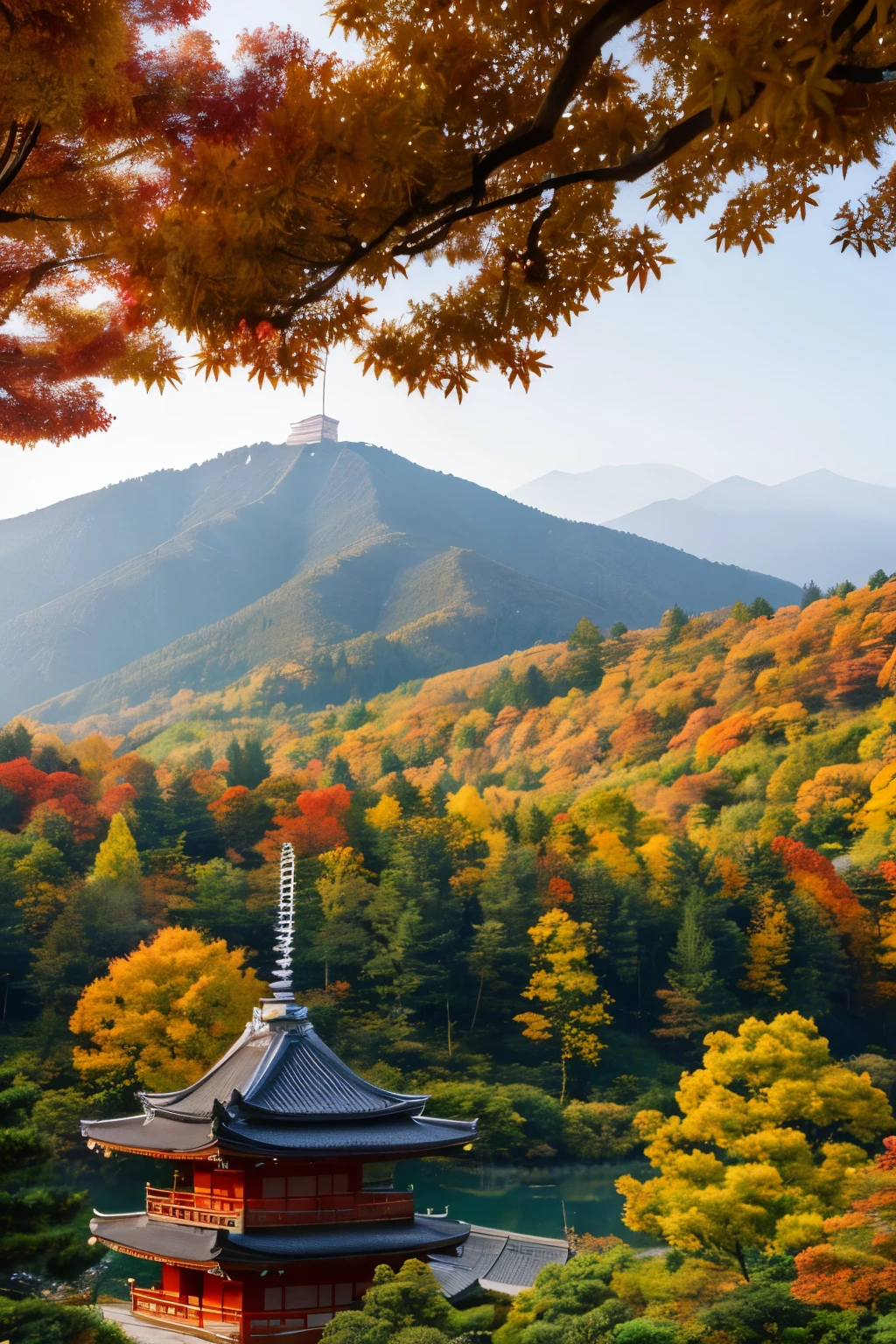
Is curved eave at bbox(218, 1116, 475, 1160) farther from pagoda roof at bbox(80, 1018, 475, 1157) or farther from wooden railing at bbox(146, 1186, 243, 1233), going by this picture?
wooden railing at bbox(146, 1186, 243, 1233)

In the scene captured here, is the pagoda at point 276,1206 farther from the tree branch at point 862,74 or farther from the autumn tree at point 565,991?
the autumn tree at point 565,991

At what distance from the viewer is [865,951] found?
15.1m

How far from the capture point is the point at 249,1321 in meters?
6.82

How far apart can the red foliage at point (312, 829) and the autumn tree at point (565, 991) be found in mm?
3432

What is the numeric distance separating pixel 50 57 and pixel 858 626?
18.9 m

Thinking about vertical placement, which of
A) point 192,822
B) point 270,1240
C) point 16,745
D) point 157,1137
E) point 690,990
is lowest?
point 690,990

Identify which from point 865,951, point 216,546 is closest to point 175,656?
point 216,546

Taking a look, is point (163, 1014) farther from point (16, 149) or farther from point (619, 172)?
point (619, 172)

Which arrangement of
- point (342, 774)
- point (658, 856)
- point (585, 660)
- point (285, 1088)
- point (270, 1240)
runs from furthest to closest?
point (585, 660)
point (342, 774)
point (658, 856)
point (285, 1088)
point (270, 1240)

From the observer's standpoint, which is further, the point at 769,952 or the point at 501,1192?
the point at 769,952

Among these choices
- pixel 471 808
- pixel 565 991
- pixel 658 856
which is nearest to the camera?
pixel 565 991

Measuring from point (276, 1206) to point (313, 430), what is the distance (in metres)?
48.8

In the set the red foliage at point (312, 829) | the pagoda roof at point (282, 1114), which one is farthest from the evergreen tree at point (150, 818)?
the pagoda roof at point (282, 1114)

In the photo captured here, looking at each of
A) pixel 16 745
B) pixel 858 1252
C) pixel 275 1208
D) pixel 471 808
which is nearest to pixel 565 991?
pixel 471 808
